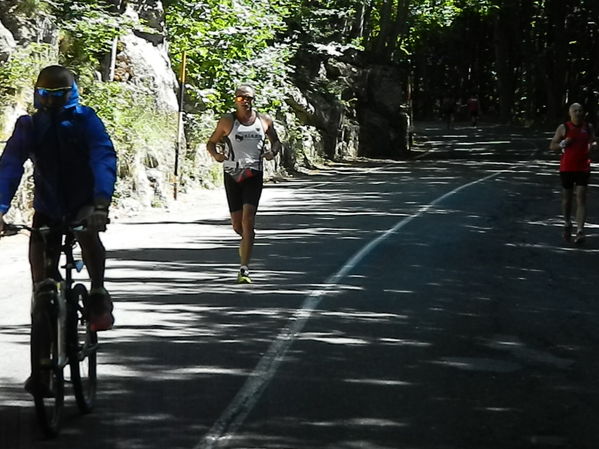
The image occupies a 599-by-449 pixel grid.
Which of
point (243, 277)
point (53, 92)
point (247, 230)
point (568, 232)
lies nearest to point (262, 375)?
point (53, 92)

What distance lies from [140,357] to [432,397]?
2.25 meters

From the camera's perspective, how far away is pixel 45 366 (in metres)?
6.38

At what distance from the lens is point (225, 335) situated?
9586 mm

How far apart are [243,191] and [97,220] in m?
6.12

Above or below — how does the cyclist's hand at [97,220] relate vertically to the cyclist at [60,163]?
below

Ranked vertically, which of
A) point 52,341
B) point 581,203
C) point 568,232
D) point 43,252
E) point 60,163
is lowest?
point 568,232

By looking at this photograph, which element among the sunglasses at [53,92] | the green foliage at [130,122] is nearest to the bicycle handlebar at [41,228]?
the sunglasses at [53,92]

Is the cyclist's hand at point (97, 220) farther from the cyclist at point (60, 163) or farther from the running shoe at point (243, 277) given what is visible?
→ the running shoe at point (243, 277)

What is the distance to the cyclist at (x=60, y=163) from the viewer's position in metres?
6.77

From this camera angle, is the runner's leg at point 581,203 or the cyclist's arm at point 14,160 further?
the runner's leg at point 581,203

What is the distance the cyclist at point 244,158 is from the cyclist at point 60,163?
5.52 meters

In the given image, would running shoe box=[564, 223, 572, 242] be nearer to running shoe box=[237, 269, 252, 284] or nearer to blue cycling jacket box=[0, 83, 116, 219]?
running shoe box=[237, 269, 252, 284]

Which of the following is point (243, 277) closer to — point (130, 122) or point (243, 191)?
point (243, 191)

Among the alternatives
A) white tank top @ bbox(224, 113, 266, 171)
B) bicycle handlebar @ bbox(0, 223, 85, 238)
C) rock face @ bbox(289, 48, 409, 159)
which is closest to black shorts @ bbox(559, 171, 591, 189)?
white tank top @ bbox(224, 113, 266, 171)
